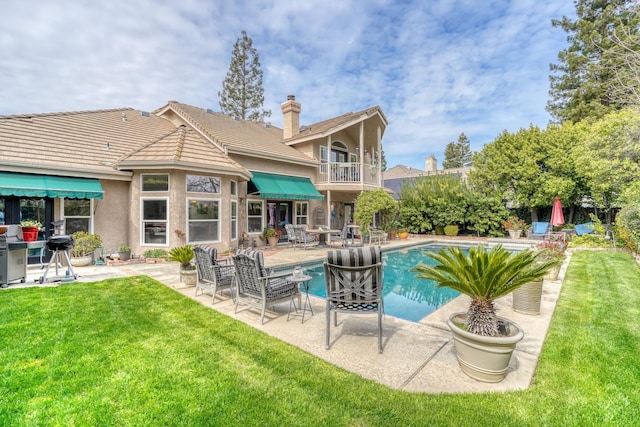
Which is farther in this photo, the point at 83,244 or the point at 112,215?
the point at 112,215

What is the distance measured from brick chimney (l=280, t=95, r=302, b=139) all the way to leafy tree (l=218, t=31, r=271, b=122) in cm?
1595

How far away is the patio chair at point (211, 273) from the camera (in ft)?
24.1

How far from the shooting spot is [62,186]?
36.9 ft

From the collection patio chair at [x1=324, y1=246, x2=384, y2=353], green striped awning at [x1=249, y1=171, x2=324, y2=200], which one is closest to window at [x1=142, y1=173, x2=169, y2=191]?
green striped awning at [x1=249, y1=171, x2=324, y2=200]

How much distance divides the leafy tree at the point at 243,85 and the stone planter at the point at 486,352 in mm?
37988

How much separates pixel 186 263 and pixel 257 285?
3461mm

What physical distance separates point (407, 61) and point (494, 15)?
6768 mm

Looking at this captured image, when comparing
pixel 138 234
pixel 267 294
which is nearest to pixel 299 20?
pixel 138 234

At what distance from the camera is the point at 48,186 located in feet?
35.8

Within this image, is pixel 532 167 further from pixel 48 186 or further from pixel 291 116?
pixel 48 186

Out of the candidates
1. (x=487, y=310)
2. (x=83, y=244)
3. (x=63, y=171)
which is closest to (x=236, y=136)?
(x=63, y=171)

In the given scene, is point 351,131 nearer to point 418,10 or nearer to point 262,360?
point 418,10

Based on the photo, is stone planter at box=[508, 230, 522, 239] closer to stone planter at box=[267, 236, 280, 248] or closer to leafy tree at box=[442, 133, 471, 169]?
stone planter at box=[267, 236, 280, 248]

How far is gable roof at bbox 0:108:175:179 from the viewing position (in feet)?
36.8
